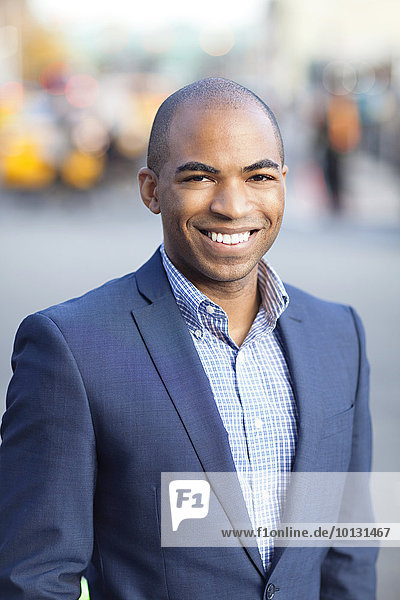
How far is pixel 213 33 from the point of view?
5762 cm

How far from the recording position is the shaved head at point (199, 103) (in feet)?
6.91

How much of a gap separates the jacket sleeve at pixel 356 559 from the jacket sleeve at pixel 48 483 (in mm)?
751

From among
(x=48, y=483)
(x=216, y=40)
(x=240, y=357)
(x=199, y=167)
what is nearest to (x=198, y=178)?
(x=199, y=167)

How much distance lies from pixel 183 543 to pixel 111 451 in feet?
0.89

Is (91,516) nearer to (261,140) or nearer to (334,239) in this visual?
(261,140)

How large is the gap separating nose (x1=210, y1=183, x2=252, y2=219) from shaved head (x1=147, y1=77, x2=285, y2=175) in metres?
0.18

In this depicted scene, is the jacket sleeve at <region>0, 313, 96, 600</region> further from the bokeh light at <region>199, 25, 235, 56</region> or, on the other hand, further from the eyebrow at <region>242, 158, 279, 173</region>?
the bokeh light at <region>199, 25, 235, 56</region>

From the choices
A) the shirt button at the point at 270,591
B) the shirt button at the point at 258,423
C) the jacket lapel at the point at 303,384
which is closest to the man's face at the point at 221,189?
the jacket lapel at the point at 303,384

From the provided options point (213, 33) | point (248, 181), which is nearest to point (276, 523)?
point (248, 181)

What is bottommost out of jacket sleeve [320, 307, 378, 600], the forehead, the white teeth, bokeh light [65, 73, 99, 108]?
jacket sleeve [320, 307, 378, 600]

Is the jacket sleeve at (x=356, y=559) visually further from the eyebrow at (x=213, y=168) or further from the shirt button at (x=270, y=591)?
the eyebrow at (x=213, y=168)

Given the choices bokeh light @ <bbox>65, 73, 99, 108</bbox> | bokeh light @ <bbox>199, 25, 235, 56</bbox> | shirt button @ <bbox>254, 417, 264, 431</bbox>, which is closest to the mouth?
shirt button @ <bbox>254, 417, 264, 431</bbox>

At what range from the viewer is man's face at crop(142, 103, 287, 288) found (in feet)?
6.70

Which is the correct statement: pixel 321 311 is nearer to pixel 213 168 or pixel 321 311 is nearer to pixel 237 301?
pixel 237 301
